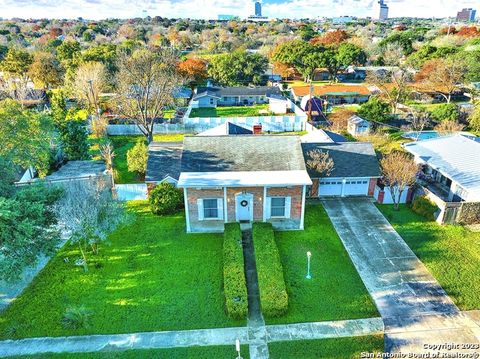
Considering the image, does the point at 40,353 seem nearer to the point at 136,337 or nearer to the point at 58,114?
the point at 136,337

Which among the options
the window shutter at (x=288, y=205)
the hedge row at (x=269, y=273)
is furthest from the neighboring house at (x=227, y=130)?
the hedge row at (x=269, y=273)

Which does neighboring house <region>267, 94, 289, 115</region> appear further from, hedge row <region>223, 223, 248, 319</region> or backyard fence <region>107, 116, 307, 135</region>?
hedge row <region>223, 223, 248, 319</region>

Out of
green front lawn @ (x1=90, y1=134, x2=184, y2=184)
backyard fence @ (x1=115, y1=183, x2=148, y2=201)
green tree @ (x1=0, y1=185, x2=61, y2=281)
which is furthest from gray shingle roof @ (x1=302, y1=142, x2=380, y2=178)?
green tree @ (x1=0, y1=185, x2=61, y2=281)

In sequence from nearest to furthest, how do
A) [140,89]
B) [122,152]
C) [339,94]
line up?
[140,89] → [122,152] → [339,94]

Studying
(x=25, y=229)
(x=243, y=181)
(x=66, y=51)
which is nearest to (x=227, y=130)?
(x=243, y=181)

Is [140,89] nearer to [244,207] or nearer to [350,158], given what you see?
[244,207]
